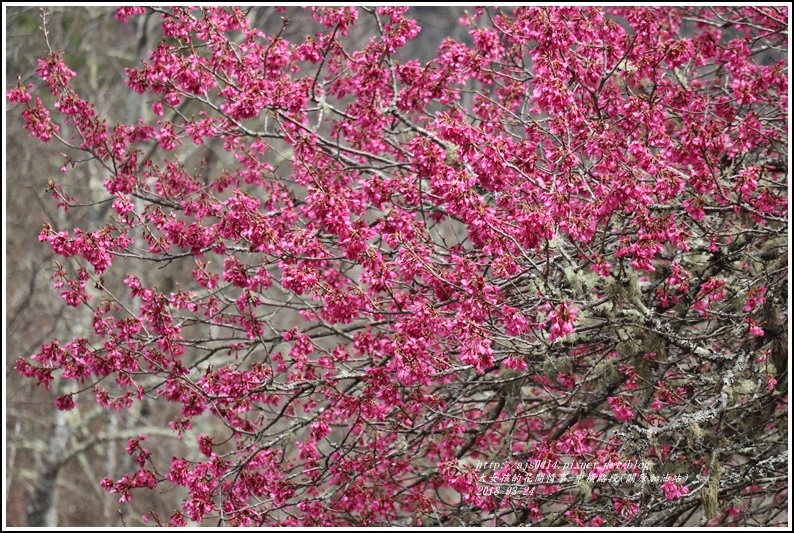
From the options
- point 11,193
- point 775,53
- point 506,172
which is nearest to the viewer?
point 506,172

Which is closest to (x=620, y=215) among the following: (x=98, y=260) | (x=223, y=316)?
(x=223, y=316)

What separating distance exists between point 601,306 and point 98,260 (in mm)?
3242

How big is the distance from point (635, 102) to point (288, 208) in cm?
247

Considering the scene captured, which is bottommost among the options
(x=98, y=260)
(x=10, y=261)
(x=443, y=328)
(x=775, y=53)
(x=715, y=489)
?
(x=715, y=489)

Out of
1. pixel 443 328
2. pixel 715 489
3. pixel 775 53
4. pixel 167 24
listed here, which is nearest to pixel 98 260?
pixel 167 24

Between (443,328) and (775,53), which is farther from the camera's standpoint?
(775,53)

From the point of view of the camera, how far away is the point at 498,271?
4816mm

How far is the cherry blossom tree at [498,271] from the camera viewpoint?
497cm

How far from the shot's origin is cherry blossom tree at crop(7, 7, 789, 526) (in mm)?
4969

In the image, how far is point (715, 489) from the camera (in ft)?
16.2

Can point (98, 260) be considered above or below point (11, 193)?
below

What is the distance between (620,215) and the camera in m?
5.67

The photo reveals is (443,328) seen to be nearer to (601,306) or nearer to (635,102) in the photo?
(601,306)

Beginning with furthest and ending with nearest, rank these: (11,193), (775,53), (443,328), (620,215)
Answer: (11,193) → (775,53) → (620,215) → (443,328)
